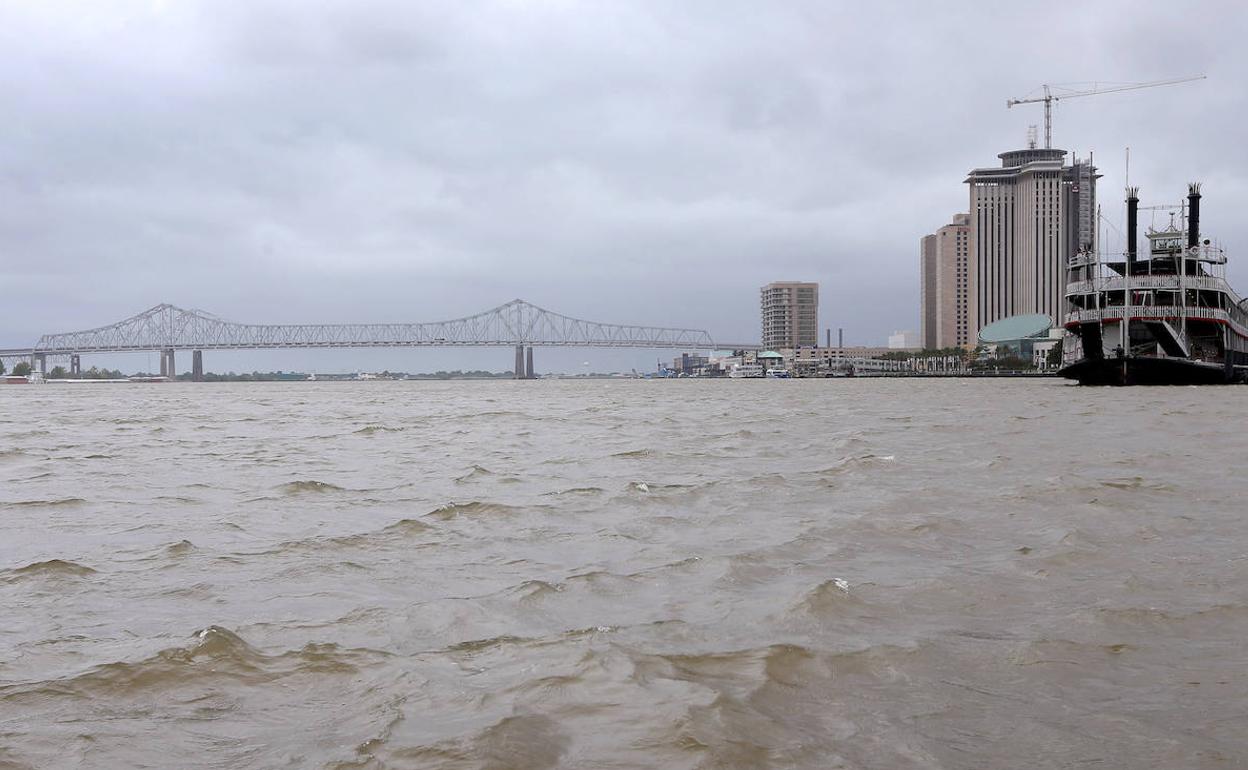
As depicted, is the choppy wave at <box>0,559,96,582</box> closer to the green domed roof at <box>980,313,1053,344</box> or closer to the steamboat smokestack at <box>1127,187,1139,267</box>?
the steamboat smokestack at <box>1127,187,1139,267</box>

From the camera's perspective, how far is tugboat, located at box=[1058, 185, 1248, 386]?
5881 centimetres

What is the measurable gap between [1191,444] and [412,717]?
17.1m

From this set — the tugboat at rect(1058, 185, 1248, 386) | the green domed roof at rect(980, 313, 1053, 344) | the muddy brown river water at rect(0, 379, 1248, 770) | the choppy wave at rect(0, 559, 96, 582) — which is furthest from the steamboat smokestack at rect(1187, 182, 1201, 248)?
the green domed roof at rect(980, 313, 1053, 344)

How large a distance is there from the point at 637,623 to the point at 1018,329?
196 meters

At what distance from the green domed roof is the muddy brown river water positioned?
589 ft

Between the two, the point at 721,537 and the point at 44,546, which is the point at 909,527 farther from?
the point at 44,546

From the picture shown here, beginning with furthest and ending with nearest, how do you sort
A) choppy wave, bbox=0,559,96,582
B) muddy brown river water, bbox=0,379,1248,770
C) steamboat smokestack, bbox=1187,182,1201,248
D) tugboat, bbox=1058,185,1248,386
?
steamboat smokestack, bbox=1187,182,1201,248
tugboat, bbox=1058,185,1248,386
choppy wave, bbox=0,559,96,582
muddy brown river water, bbox=0,379,1248,770

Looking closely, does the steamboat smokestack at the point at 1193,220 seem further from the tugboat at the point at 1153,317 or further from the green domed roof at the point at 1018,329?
the green domed roof at the point at 1018,329

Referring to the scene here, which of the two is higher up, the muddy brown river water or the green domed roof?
the green domed roof

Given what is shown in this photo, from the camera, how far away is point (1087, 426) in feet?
74.1

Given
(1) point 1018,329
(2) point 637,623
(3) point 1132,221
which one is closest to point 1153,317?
(3) point 1132,221

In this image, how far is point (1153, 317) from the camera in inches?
2334

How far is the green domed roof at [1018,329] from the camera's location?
582ft

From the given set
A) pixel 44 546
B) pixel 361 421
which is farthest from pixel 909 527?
pixel 361 421
